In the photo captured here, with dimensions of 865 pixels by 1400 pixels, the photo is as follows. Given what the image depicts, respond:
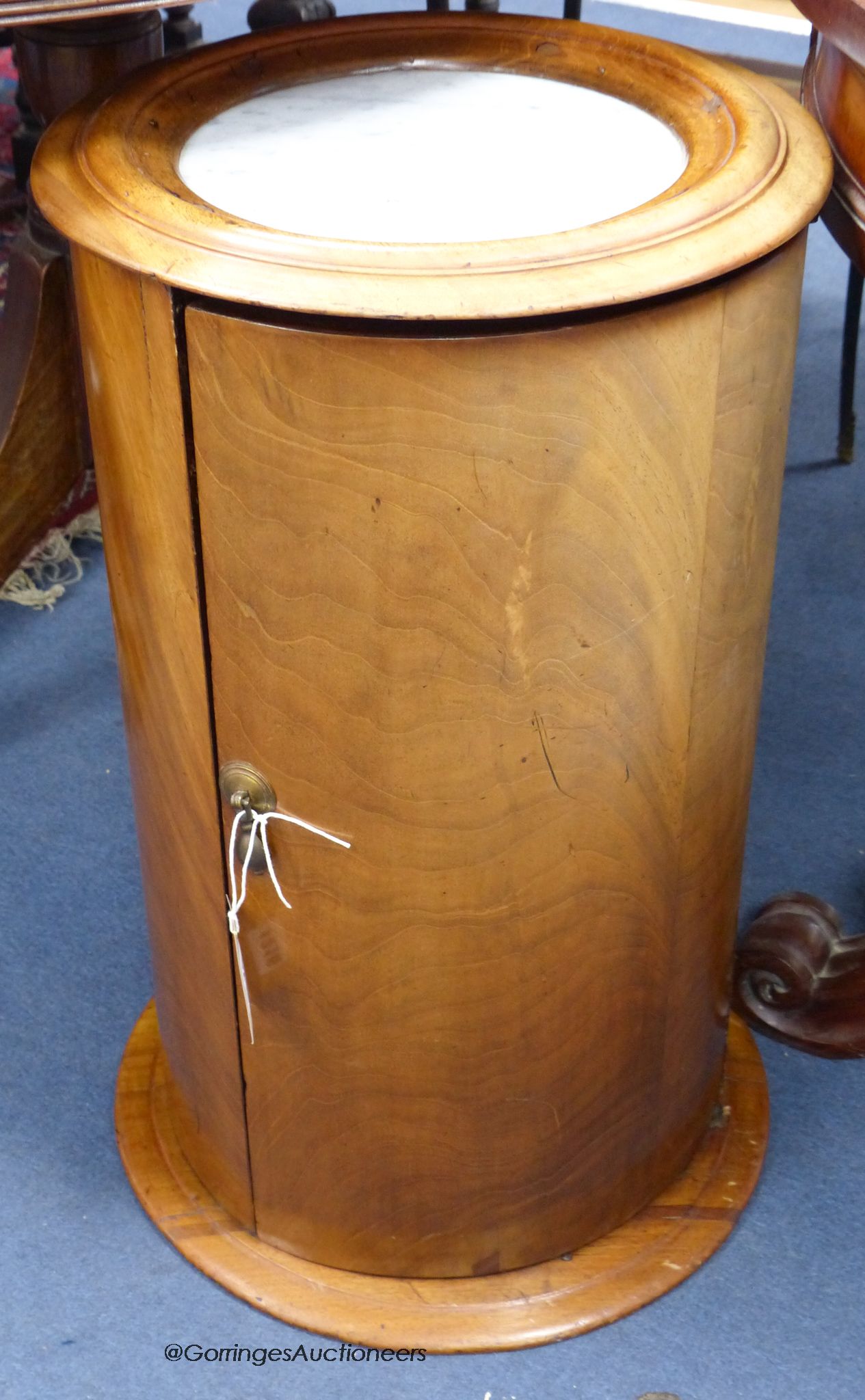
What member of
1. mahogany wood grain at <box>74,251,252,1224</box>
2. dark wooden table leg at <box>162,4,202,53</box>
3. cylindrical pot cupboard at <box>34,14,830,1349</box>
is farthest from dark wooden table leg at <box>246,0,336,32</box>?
mahogany wood grain at <box>74,251,252,1224</box>

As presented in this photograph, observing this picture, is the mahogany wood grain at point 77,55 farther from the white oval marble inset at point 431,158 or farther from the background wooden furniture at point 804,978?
the background wooden furniture at point 804,978

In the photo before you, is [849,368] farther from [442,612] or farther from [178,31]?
[442,612]

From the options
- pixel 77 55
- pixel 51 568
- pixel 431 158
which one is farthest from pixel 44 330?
pixel 431 158

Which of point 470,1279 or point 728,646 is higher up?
point 728,646

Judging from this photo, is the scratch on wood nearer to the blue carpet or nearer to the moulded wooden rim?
the moulded wooden rim

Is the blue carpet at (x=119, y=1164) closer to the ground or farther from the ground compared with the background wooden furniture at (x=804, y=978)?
closer to the ground

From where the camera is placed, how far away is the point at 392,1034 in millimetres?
952

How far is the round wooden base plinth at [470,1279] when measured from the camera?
106cm

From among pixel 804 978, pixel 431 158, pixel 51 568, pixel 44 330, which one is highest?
pixel 431 158

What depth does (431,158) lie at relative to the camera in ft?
2.94

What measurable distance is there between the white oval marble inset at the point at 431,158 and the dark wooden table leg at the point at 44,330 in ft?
1.32

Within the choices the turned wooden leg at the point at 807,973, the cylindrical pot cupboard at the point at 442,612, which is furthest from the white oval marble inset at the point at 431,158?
the turned wooden leg at the point at 807,973

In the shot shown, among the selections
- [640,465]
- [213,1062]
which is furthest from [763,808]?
[640,465]

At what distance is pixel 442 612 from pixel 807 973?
570mm
